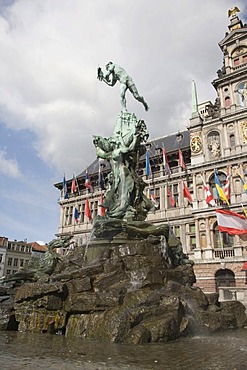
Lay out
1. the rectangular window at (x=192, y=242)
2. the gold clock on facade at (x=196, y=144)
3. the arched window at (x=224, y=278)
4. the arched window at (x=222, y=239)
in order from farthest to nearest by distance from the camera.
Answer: the gold clock on facade at (x=196, y=144)
the rectangular window at (x=192, y=242)
the arched window at (x=222, y=239)
the arched window at (x=224, y=278)

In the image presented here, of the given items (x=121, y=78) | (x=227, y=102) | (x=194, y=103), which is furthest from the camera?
(x=194, y=103)

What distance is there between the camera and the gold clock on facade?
39481mm

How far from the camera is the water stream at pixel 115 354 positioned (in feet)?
17.9

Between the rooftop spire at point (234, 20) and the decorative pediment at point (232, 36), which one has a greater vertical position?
the rooftop spire at point (234, 20)

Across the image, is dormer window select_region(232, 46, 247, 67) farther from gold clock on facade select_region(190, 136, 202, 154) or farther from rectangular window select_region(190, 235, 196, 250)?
rectangular window select_region(190, 235, 196, 250)

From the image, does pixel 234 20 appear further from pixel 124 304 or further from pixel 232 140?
pixel 124 304

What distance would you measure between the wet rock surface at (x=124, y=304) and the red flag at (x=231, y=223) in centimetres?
1638

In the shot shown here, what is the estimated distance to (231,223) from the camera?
1110 inches

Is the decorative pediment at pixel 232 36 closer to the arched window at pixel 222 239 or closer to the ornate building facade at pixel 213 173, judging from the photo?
the ornate building facade at pixel 213 173

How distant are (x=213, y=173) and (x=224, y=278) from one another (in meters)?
12.0

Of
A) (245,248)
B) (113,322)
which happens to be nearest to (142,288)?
(113,322)

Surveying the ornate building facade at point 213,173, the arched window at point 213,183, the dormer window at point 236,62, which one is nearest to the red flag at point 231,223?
the ornate building facade at point 213,173

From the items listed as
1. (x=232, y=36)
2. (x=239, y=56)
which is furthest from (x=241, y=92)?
(x=232, y=36)

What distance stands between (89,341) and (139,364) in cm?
255
